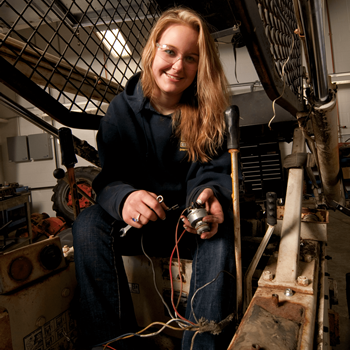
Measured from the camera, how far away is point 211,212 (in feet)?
2.83

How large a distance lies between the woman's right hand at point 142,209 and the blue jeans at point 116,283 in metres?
0.16

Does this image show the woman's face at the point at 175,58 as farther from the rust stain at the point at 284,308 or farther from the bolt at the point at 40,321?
the bolt at the point at 40,321

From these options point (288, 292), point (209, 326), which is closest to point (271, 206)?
point (288, 292)

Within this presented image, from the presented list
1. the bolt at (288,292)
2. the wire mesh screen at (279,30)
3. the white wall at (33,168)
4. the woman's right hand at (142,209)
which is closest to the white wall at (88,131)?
the white wall at (33,168)

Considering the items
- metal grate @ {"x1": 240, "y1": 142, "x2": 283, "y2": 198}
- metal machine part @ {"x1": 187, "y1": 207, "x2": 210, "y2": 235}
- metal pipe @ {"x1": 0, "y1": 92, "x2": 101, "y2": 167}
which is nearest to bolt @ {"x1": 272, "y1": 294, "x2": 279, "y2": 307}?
metal machine part @ {"x1": 187, "y1": 207, "x2": 210, "y2": 235}

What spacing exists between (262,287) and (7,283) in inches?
30.3

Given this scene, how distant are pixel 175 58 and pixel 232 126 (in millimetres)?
436

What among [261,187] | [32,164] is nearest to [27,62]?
[261,187]

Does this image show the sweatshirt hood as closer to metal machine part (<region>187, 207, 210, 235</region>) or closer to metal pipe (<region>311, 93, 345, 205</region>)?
metal machine part (<region>187, 207, 210, 235</region>)

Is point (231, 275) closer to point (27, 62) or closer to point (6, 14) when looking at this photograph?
point (27, 62)

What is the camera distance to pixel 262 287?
2.48 feet

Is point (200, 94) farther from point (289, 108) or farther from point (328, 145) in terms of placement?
point (328, 145)

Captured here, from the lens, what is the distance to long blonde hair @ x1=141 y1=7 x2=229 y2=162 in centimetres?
105

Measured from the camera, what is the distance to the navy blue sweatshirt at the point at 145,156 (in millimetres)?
1061
